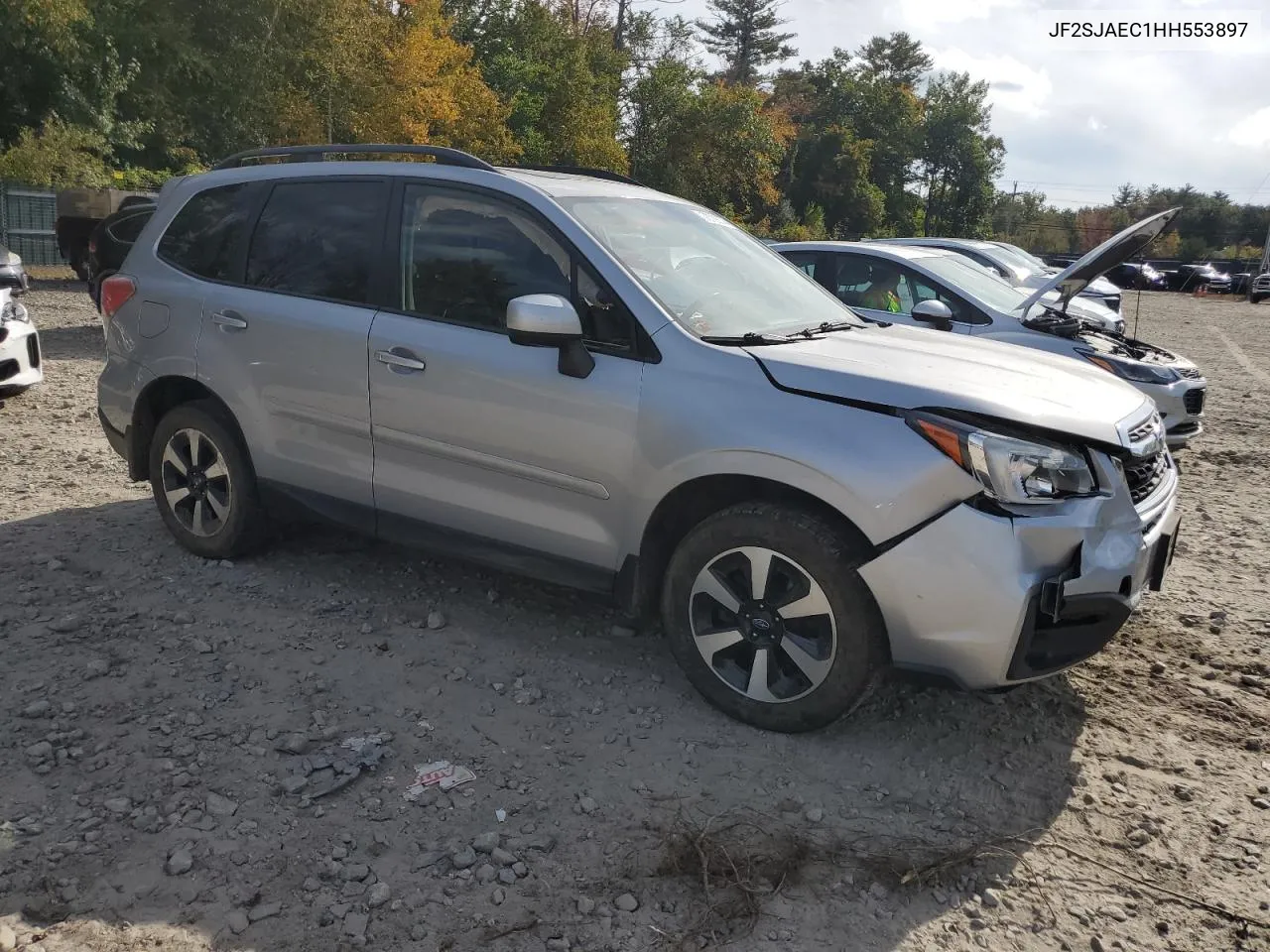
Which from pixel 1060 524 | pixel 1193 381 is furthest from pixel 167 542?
pixel 1193 381

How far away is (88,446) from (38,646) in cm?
351

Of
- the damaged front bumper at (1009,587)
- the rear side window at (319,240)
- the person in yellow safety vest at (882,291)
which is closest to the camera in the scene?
the damaged front bumper at (1009,587)

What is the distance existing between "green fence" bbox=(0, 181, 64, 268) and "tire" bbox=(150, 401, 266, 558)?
21.3 metres

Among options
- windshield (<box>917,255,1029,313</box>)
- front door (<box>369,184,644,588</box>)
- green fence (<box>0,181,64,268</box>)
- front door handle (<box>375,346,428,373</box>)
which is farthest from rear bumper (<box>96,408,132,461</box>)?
green fence (<box>0,181,64,268</box>)

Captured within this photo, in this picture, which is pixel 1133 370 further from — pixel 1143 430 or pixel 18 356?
pixel 18 356

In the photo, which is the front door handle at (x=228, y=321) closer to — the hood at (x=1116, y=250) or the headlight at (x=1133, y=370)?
the hood at (x=1116, y=250)

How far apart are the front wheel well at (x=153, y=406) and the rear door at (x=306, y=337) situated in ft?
0.62

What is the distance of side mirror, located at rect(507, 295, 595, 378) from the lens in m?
3.54

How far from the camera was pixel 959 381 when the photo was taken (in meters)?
3.37

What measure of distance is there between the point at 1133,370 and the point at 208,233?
6.21 meters

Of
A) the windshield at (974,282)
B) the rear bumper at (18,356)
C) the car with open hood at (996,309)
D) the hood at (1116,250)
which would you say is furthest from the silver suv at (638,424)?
the windshield at (974,282)

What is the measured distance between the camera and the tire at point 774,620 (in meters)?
3.28

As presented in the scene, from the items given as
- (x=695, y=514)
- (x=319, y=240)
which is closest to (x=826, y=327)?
(x=695, y=514)

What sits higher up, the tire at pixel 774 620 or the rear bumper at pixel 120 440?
the rear bumper at pixel 120 440
